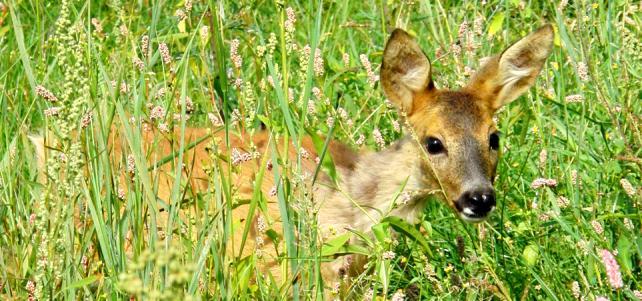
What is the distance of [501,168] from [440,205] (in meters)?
0.31

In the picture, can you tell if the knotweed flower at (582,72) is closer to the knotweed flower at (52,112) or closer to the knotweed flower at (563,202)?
the knotweed flower at (563,202)

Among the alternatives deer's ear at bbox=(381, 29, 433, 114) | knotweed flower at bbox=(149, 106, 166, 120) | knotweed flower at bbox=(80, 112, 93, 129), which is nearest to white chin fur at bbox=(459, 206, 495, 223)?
deer's ear at bbox=(381, 29, 433, 114)

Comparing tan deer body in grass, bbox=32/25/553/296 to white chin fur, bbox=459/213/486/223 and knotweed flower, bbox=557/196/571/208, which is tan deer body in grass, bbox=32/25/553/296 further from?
knotweed flower, bbox=557/196/571/208

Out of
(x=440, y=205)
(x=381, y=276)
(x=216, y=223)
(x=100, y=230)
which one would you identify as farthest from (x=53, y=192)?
(x=440, y=205)

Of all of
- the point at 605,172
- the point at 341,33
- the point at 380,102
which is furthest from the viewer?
the point at 341,33

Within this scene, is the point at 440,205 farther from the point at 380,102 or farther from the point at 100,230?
the point at 100,230

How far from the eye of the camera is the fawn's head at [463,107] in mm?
5023

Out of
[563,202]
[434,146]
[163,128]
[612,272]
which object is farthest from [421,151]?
[612,272]

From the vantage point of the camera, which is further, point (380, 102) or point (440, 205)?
point (380, 102)

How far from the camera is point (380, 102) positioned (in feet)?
20.1

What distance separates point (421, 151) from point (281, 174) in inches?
54.3

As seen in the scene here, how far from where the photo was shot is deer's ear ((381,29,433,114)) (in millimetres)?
5253

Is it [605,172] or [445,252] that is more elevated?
[605,172]

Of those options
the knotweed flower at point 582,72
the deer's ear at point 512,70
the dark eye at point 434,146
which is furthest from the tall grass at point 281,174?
the dark eye at point 434,146
